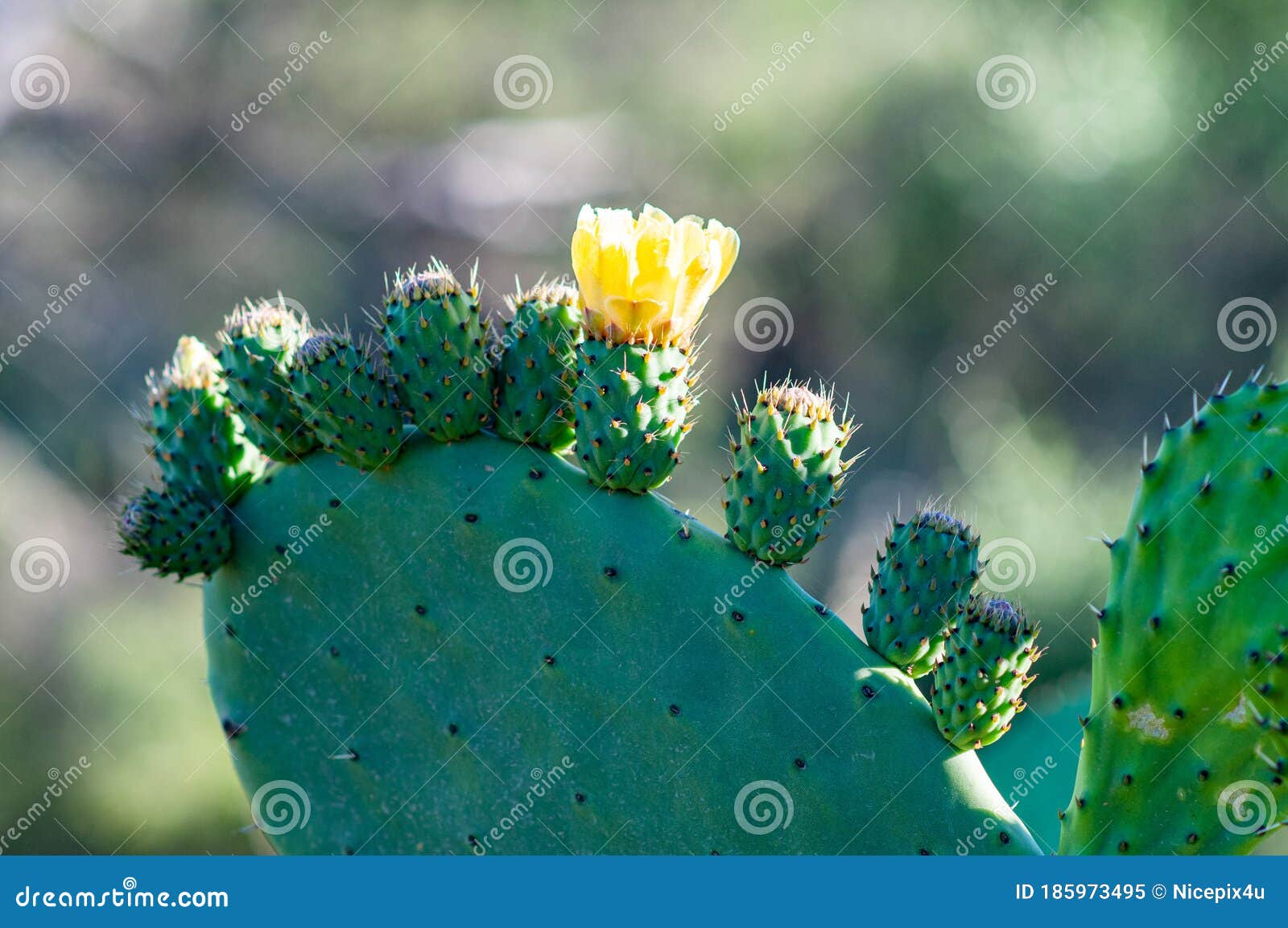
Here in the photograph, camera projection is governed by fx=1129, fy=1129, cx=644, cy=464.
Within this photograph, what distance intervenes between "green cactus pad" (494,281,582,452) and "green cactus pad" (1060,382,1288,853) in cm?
69

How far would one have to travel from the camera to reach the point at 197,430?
5.25 feet

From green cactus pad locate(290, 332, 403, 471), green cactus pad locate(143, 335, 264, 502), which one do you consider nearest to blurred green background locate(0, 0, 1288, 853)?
green cactus pad locate(143, 335, 264, 502)

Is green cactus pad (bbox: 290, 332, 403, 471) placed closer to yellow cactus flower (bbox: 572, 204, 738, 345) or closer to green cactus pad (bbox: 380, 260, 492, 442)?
green cactus pad (bbox: 380, 260, 492, 442)

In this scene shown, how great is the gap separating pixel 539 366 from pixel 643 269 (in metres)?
0.21

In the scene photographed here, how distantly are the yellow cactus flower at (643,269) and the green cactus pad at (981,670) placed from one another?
49 centimetres

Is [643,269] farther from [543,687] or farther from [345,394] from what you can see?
[543,687]

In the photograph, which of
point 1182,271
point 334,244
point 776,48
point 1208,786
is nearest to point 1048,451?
point 1182,271

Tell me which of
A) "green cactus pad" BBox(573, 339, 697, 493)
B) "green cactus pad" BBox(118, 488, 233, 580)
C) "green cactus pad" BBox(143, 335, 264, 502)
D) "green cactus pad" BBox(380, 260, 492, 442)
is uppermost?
"green cactus pad" BBox(573, 339, 697, 493)

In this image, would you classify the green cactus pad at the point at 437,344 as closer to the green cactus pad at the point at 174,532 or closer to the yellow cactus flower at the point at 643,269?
the yellow cactus flower at the point at 643,269

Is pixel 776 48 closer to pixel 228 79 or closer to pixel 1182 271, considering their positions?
pixel 1182 271

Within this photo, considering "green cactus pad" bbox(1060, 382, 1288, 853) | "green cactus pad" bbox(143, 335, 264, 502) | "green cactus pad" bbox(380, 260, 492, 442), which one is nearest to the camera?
"green cactus pad" bbox(1060, 382, 1288, 853)

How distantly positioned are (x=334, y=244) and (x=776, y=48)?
9.80 ft

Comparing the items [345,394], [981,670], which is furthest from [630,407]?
[981,670]

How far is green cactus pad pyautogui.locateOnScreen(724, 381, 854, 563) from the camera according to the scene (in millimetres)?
1342
